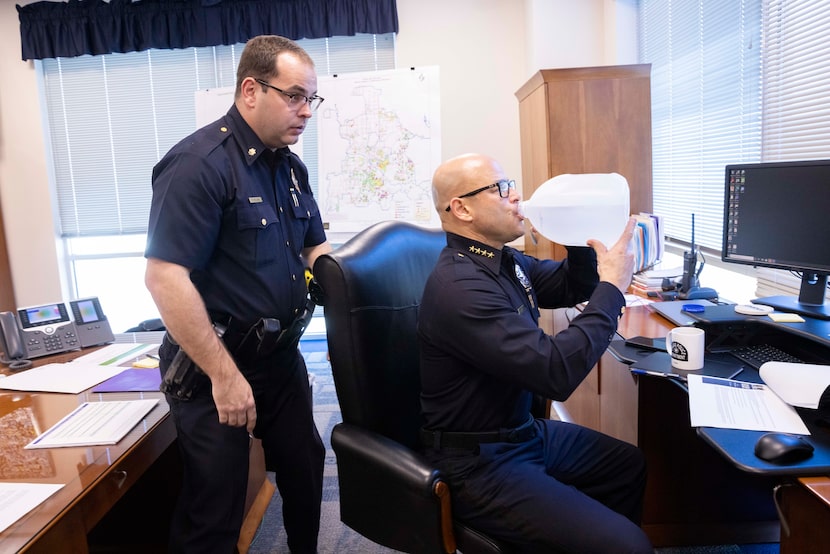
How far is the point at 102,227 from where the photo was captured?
462 centimetres

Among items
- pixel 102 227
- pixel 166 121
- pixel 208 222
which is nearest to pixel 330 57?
pixel 166 121

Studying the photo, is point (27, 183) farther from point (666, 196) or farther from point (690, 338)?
point (690, 338)

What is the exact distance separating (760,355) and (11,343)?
2.24m

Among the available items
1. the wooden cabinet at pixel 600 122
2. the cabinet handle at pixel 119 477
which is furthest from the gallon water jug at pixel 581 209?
the cabinet handle at pixel 119 477

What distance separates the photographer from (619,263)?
1394 mm

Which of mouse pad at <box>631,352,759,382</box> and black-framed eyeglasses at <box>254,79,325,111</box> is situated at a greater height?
black-framed eyeglasses at <box>254,79,325,111</box>

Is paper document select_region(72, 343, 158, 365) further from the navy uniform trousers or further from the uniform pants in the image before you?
the uniform pants

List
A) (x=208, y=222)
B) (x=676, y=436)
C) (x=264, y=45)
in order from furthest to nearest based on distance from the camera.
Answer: (x=676, y=436)
(x=264, y=45)
(x=208, y=222)

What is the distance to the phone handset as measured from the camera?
1.93m

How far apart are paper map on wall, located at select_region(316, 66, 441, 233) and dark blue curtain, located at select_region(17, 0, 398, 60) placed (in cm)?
44

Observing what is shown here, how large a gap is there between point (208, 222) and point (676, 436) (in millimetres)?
1498

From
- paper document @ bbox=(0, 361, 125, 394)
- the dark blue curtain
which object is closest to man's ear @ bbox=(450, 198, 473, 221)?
paper document @ bbox=(0, 361, 125, 394)

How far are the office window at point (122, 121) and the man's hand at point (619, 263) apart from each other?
327cm

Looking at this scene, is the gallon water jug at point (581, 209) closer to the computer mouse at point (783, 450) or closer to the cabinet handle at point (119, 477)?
the computer mouse at point (783, 450)
